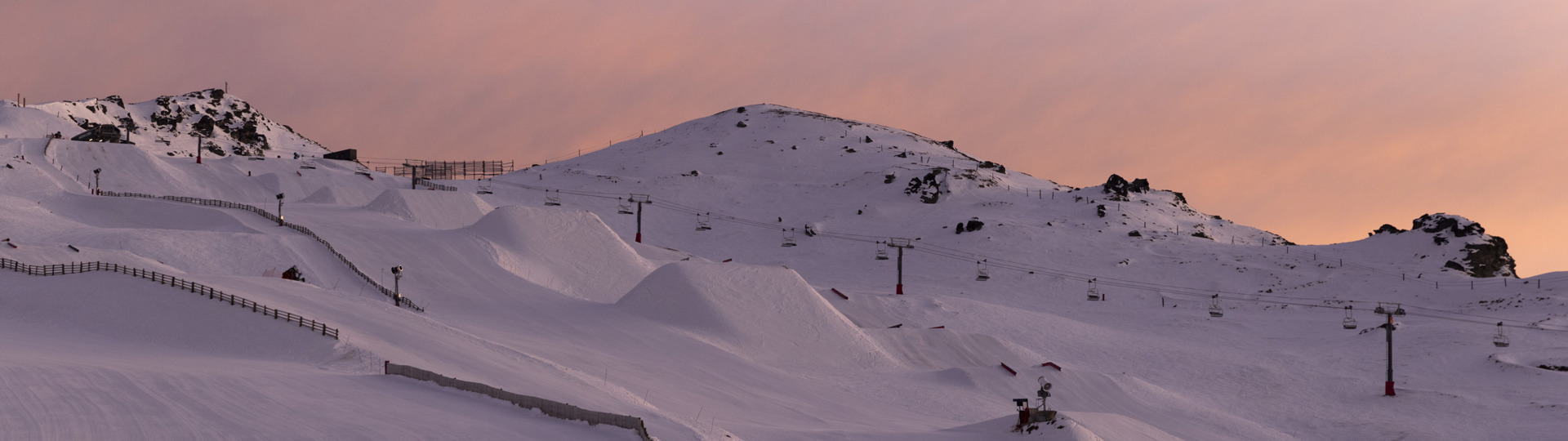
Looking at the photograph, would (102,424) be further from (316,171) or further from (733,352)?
(316,171)

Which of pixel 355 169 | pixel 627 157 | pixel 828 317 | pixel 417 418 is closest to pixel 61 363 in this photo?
pixel 417 418

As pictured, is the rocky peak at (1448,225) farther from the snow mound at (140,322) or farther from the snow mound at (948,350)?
the snow mound at (140,322)

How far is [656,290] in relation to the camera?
224 feet

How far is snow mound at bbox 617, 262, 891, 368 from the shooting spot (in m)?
64.5

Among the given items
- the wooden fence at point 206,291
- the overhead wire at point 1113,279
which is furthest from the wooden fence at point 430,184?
the wooden fence at point 206,291

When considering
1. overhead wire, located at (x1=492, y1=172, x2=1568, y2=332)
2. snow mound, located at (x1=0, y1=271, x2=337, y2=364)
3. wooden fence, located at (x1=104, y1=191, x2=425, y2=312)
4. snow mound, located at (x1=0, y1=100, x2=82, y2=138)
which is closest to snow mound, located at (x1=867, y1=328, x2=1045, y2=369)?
overhead wire, located at (x1=492, y1=172, x2=1568, y2=332)

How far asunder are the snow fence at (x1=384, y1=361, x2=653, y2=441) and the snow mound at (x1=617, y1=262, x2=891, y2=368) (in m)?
25.9

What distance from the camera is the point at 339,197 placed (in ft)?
390

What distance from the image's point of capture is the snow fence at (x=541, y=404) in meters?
32.2

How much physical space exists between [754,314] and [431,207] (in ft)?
146

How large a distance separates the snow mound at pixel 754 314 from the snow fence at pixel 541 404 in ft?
85.0

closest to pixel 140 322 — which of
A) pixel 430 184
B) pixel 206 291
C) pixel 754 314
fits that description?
pixel 206 291

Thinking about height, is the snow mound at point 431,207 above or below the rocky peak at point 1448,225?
below

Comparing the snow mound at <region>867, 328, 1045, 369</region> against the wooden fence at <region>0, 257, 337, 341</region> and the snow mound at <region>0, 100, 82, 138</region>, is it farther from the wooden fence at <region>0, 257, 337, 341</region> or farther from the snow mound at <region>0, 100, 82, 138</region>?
the snow mound at <region>0, 100, 82, 138</region>
